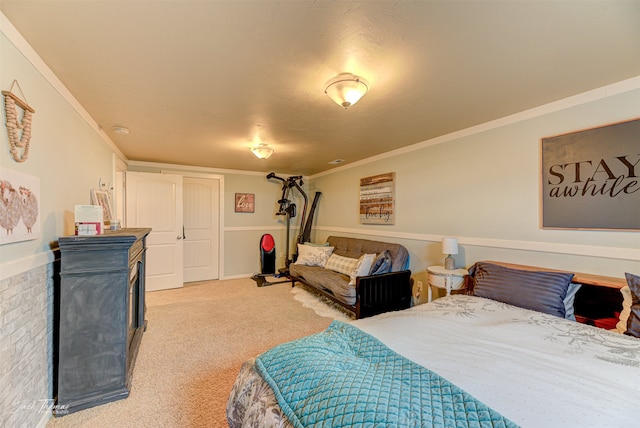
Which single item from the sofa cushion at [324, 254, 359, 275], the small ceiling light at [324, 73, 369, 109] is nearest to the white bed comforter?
the small ceiling light at [324, 73, 369, 109]

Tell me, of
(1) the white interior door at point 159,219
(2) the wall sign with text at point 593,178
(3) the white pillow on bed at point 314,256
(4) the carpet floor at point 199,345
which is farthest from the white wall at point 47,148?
(2) the wall sign with text at point 593,178

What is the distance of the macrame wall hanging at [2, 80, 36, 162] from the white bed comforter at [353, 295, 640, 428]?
205 cm

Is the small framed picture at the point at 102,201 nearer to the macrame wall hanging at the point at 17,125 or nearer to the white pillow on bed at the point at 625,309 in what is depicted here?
the macrame wall hanging at the point at 17,125

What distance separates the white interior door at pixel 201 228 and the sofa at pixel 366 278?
211 cm

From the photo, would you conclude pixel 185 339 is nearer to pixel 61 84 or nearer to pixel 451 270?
pixel 61 84

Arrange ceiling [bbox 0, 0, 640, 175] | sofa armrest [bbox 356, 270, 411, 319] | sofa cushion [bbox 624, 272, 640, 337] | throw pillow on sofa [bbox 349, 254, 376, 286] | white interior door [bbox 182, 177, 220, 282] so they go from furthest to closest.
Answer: white interior door [bbox 182, 177, 220, 282], throw pillow on sofa [bbox 349, 254, 376, 286], sofa armrest [bbox 356, 270, 411, 319], sofa cushion [bbox 624, 272, 640, 337], ceiling [bbox 0, 0, 640, 175]

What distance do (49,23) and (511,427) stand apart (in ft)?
8.15

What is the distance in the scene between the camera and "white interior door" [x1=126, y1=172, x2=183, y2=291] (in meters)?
4.24

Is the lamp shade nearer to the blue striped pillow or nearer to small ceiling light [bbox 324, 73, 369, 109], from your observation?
the blue striped pillow

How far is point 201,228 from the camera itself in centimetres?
509

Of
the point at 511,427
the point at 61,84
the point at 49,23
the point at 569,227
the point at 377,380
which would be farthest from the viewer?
the point at 569,227

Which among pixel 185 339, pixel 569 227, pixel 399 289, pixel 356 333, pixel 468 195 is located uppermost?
pixel 468 195

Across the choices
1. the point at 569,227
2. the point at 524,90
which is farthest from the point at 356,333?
the point at 524,90

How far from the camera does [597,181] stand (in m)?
1.94
